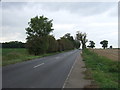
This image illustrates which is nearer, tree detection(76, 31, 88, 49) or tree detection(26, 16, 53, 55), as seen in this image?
tree detection(26, 16, 53, 55)

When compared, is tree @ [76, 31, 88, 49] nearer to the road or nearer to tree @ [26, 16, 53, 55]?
tree @ [26, 16, 53, 55]

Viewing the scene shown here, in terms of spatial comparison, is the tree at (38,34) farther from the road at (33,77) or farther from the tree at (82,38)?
the tree at (82,38)

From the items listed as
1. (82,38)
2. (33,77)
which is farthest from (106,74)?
(82,38)

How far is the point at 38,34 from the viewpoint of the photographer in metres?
54.6

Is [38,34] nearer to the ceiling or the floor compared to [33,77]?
nearer to the ceiling

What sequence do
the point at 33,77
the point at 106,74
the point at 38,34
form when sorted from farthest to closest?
the point at 38,34 → the point at 106,74 → the point at 33,77

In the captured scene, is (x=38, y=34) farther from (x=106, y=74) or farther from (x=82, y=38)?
(x=82, y=38)

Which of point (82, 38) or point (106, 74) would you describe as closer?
point (106, 74)

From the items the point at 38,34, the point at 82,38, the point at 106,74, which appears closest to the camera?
the point at 106,74

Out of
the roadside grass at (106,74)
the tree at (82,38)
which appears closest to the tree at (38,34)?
the roadside grass at (106,74)

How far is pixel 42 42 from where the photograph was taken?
52281 mm

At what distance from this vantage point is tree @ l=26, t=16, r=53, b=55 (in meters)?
51.0

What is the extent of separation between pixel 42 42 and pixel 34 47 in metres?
2.63

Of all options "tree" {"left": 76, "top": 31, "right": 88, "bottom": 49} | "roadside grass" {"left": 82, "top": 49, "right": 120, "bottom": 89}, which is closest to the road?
"roadside grass" {"left": 82, "top": 49, "right": 120, "bottom": 89}
